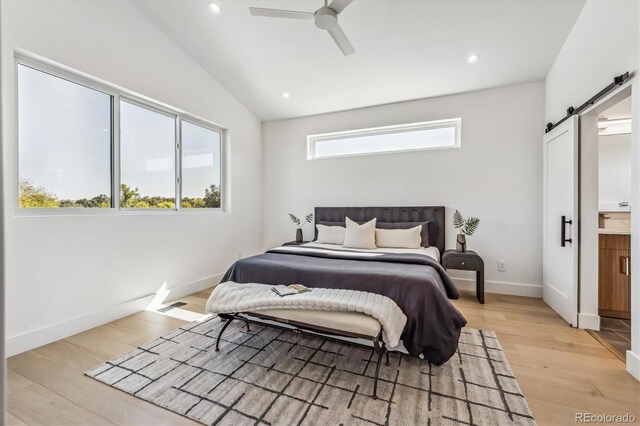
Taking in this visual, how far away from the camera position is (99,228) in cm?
300

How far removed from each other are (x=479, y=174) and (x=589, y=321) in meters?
1.97

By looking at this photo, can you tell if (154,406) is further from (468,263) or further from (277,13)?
(468,263)

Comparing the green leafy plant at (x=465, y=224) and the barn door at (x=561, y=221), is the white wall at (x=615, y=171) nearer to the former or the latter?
the barn door at (x=561, y=221)

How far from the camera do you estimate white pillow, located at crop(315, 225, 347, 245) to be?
421 centimetres

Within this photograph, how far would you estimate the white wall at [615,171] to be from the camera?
3648 millimetres

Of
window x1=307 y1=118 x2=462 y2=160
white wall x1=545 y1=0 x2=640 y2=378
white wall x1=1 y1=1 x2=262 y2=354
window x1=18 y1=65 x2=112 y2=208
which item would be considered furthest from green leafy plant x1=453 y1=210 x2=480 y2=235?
window x1=18 y1=65 x2=112 y2=208

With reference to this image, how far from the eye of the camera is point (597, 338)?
8.72 ft

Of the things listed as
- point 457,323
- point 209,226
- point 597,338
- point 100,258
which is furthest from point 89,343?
point 597,338

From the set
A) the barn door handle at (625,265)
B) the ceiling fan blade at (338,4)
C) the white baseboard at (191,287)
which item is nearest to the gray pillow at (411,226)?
the barn door handle at (625,265)

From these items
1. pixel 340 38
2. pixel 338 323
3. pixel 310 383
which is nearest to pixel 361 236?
pixel 338 323

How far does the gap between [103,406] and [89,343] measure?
999 millimetres

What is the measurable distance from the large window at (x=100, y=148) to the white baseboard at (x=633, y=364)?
Answer: 15.0 feet

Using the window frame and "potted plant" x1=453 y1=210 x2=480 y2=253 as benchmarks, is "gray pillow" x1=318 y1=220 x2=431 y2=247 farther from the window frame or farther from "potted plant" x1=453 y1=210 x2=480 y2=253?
the window frame

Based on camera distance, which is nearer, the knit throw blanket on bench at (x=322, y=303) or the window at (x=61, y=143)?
the knit throw blanket on bench at (x=322, y=303)
